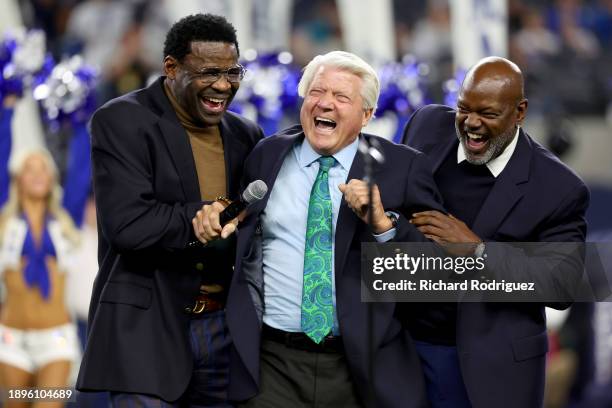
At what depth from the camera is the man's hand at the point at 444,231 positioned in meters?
3.43

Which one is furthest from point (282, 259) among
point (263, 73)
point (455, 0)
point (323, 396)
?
point (455, 0)

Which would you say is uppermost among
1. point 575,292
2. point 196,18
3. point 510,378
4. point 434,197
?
point 196,18


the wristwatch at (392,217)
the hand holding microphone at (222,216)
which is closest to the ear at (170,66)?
the hand holding microphone at (222,216)

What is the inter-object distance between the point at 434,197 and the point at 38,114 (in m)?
4.69

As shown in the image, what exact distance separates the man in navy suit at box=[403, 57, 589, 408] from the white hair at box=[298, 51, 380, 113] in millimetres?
306

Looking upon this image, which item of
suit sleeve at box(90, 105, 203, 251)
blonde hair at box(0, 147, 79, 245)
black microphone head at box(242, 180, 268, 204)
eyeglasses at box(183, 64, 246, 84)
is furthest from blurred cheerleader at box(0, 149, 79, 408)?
black microphone head at box(242, 180, 268, 204)

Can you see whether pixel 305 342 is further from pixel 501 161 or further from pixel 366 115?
pixel 501 161

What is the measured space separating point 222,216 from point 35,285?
3656 millimetres

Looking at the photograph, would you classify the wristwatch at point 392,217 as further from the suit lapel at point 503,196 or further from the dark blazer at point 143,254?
the dark blazer at point 143,254

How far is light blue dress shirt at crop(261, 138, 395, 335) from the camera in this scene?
11.2 ft

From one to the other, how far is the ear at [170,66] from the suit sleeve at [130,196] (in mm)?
185

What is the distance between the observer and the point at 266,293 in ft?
11.4

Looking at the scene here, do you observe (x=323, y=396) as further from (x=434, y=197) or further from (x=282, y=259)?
(x=434, y=197)

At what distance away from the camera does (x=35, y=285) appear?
669 cm
